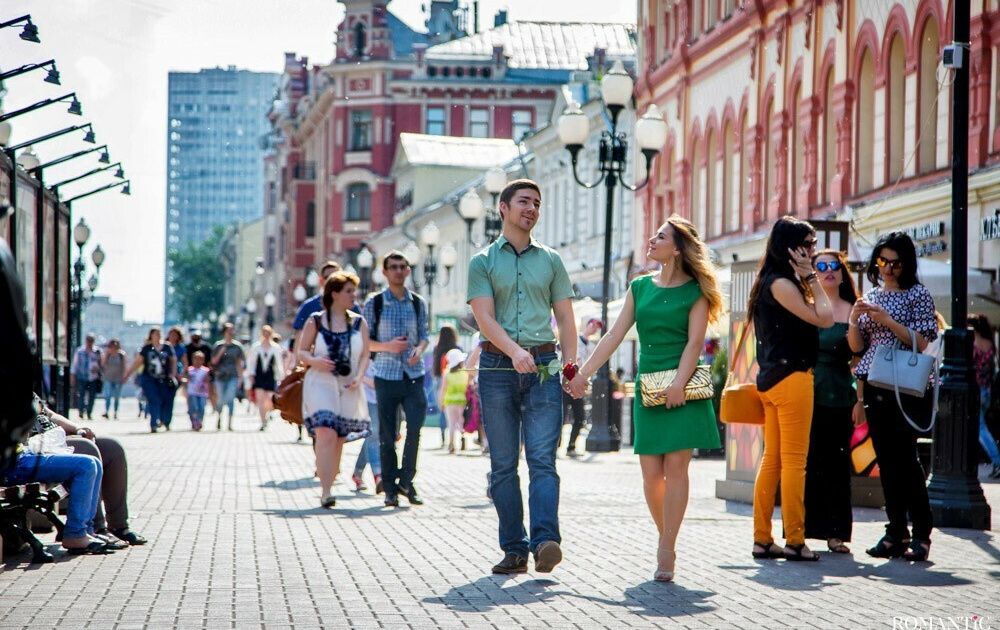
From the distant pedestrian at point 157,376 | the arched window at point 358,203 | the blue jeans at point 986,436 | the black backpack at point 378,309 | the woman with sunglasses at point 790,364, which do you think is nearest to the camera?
the woman with sunglasses at point 790,364

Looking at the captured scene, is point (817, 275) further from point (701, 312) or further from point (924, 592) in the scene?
point (924, 592)

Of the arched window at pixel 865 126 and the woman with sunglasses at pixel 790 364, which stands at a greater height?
the arched window at pixel 865 126

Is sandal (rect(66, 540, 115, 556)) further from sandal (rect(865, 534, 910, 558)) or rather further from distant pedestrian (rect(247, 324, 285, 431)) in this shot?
distant pedestrian (rect(247, 324, 285, 431))

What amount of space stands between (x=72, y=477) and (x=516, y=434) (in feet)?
7.40

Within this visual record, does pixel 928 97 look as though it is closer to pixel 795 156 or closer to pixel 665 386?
pixel 795 156

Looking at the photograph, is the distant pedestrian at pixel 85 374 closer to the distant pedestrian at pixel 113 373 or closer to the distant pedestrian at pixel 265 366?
the distant pedestrian at pixel 113 373

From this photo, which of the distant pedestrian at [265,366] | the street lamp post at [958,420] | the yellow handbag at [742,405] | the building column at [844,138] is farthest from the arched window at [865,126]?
the yellow handbag at [742,405]

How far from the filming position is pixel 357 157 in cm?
8975

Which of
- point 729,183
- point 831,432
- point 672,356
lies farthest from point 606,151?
point 672,356

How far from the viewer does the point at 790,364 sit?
29.8ft

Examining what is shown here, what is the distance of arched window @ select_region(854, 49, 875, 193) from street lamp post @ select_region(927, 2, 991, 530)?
16.4m

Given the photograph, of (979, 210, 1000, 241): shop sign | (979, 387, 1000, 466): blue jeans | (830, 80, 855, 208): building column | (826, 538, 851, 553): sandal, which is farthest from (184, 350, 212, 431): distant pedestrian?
(826, 538, 851, 553): sandal

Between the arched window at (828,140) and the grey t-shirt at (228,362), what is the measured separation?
34.4 feet

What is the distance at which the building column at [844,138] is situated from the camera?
2817 cm
